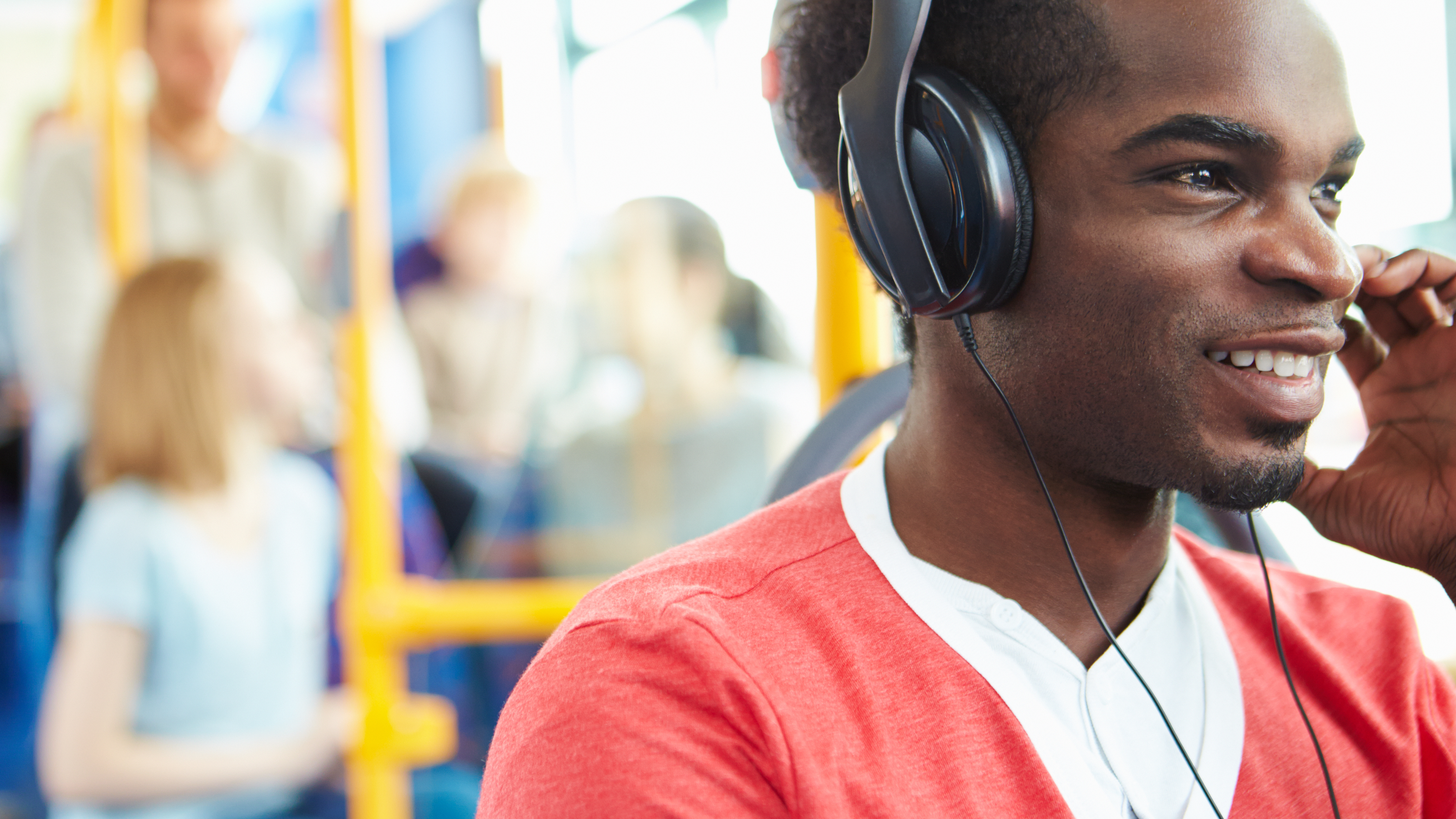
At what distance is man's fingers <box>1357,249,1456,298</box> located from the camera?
90 cm

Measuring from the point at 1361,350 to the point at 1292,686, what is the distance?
1.16 ft

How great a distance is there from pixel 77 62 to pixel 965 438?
3.45m

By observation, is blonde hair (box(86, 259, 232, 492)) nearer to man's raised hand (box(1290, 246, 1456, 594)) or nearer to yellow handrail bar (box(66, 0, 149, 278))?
yellow handrail bar (box(66, 0, 149, 278))

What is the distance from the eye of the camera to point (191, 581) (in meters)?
1.78

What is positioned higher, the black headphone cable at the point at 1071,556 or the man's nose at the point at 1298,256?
the man's nose at the point at 1298,256

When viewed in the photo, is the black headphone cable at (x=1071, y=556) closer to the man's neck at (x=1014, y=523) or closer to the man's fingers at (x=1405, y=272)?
the man's neck at (x=1014, y=523)

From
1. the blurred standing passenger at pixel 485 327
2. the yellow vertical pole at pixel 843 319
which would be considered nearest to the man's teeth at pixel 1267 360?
the yellow vertical pole at pixel 843 319

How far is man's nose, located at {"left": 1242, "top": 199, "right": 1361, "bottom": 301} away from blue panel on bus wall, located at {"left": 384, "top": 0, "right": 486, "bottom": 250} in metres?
4.20

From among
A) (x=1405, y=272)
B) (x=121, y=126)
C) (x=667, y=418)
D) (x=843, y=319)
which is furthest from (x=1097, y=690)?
(x=121, y=126)

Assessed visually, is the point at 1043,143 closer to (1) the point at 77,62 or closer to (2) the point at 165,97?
(2) the point at 165,97

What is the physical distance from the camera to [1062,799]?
2.13 ft

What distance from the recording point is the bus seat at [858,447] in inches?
39.4

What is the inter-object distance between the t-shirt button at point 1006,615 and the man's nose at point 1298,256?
0.24 meters

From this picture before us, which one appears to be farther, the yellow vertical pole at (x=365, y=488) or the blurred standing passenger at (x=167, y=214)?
the blurred standing passenger at (x=167, y=214)
